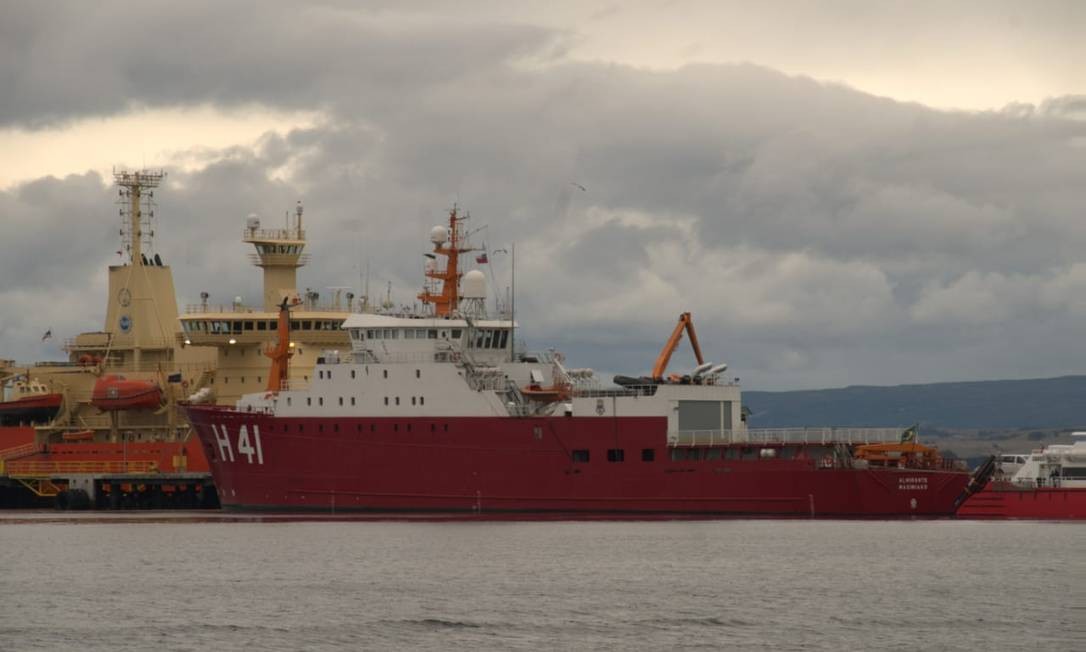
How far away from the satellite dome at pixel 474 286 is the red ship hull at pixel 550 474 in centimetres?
453

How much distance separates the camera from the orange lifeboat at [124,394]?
64188mm

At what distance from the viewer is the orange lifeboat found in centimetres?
6419

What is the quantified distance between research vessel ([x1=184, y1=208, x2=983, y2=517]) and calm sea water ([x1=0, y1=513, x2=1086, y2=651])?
43.1 inches

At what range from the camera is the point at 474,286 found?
186ft

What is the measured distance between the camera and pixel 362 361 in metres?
55.8

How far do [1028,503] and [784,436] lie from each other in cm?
767

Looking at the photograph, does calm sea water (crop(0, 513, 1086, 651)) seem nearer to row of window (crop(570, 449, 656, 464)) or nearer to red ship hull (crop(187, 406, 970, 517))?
red ship hull (crop(187, 406, 970, 517))

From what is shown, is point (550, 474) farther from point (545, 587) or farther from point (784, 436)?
point (545, 587)

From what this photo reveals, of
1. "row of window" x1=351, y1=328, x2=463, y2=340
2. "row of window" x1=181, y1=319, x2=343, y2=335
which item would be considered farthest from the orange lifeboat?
"row of window" x1=351, y1=328, x2=463, y2=340

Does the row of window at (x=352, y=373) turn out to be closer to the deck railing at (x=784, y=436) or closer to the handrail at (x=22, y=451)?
the deck railing at (x=784, y=436)

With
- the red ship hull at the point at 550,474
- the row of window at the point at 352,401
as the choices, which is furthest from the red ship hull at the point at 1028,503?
the row of window at the point at 352,401

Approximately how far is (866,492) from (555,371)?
978 cm

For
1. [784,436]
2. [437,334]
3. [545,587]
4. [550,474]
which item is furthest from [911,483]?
[545,587]

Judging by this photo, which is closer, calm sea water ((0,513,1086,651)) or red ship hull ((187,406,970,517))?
calm sea water ((0,513,1086,651))
